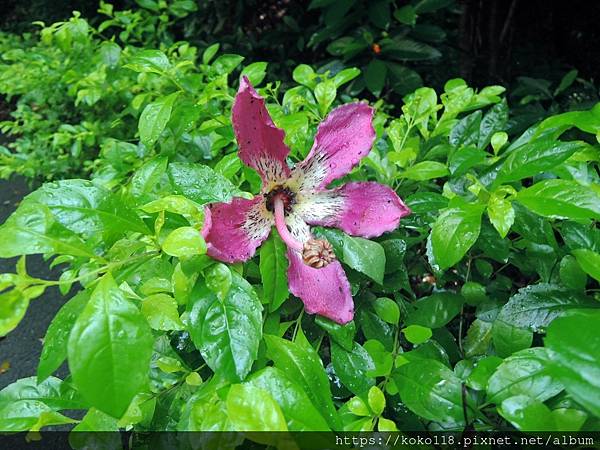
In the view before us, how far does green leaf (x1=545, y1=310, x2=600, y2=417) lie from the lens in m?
0.33

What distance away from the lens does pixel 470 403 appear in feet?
1.59

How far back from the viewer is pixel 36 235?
0.44 m

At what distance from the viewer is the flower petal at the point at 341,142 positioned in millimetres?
601

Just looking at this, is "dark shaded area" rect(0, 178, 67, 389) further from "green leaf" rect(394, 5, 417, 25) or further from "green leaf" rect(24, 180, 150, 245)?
"green leaf" rect(394, 5, 417, 25)

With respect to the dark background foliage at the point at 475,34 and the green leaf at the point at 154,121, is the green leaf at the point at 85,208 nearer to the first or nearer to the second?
the green leaf at the point at 154,121

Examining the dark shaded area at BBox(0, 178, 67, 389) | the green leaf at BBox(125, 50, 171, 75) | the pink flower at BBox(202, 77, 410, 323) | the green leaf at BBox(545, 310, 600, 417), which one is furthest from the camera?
the dark shaded area at BBox(0, 178, 67, 389)

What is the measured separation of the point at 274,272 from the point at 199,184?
130 mm

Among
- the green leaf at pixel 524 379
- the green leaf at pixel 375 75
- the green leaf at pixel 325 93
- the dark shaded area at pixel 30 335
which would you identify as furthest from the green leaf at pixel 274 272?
the green leaf at pixel 375 75

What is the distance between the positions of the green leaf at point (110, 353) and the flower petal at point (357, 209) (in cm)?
26

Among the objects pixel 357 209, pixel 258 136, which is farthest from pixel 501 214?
pixel 258 136

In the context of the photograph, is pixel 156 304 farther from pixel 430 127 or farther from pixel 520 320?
pixel 430 127

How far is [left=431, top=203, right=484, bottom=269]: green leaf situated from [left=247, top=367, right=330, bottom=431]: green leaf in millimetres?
195

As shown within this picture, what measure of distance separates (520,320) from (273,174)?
0.30 meters

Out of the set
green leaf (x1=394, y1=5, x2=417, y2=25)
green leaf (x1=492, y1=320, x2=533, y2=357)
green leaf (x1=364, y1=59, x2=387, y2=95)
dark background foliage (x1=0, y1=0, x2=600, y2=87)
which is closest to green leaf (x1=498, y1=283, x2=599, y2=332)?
green leaf (x1=492, y1=320, x2=533, y2=357)
